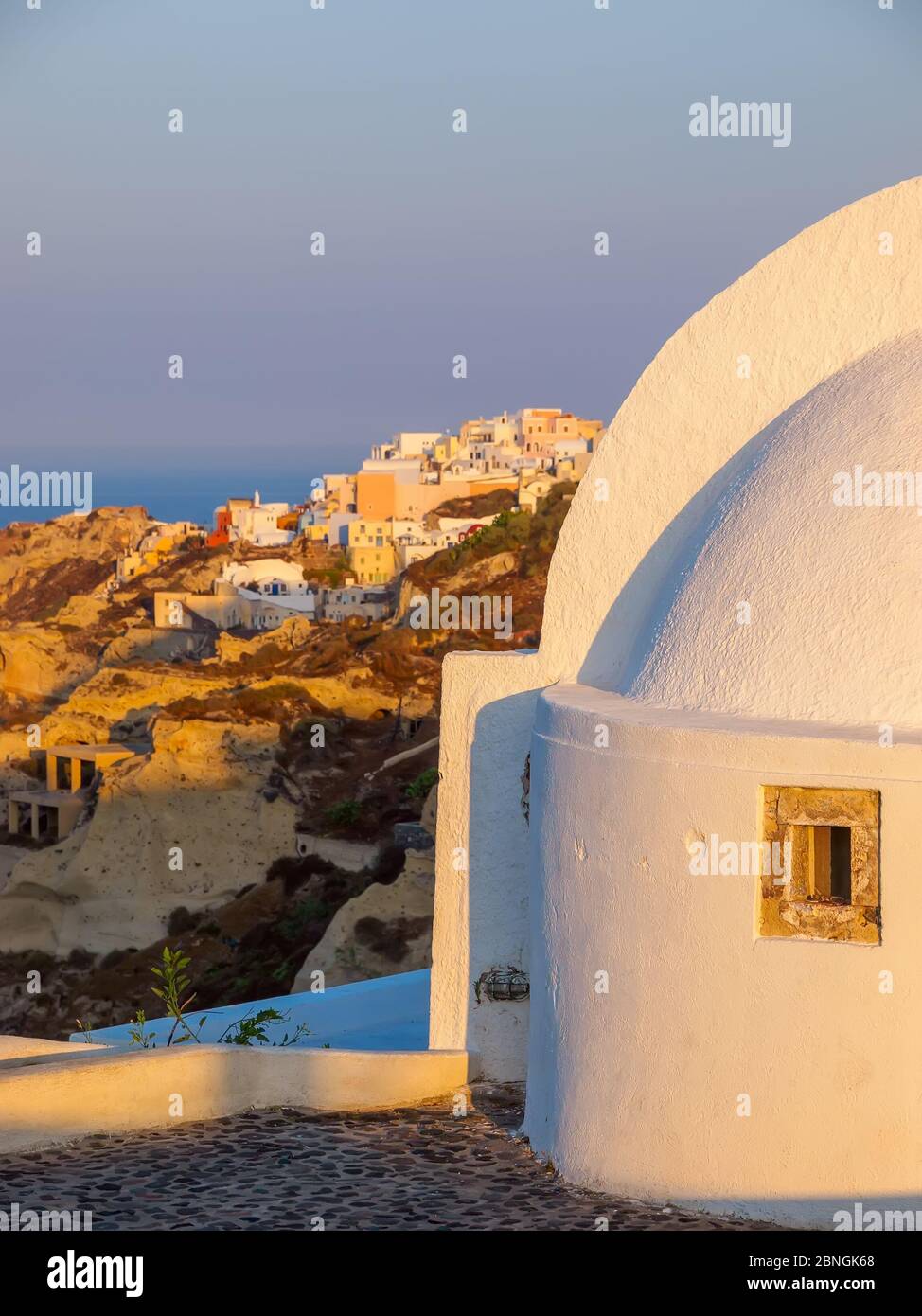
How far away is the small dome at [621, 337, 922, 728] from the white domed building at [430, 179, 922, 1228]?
1 cm

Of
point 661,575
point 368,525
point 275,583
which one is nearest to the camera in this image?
point 661,575

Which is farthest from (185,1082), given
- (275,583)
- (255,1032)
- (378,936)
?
(275,583)

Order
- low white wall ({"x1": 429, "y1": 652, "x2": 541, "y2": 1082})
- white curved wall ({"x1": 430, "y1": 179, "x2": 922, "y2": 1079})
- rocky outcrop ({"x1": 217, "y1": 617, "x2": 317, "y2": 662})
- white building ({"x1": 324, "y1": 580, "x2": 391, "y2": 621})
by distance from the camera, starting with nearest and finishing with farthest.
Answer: white curved wall ({"x1": 430, "y1": 179, "x2": 922, "y2": 1079}), low white wall ({"x1": 429, "y1": 652, "x2": 541, "y2": 1082}), rocky outcrop ({"x1": 217, "y1": 617, "x2": 317, "y2": 662}), white building ({"x1": 324, "y1": 580, "x2": 391, "y2": 621})

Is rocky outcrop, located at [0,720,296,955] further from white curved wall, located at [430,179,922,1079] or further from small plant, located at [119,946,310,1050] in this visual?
white curved wall, located at [430,179,922,1079]

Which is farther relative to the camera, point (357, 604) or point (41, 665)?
point (357, 604)

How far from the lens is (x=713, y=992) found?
6.45 metres

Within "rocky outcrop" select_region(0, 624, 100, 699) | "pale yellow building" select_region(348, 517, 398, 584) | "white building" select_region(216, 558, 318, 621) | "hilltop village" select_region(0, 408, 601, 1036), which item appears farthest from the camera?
"pale yellow building" select_region(348, 517, 398, 584)

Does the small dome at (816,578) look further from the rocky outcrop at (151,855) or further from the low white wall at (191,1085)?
the rocky outcrop at (151,855)

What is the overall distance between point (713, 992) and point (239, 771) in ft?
80.1

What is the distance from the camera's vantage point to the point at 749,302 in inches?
310

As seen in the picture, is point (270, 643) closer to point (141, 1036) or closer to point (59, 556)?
point (59, 556)

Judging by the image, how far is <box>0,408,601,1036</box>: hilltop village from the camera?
1064 inches

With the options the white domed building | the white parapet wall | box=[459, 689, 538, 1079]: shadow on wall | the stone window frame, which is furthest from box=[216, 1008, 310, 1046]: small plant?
the stone window frame
